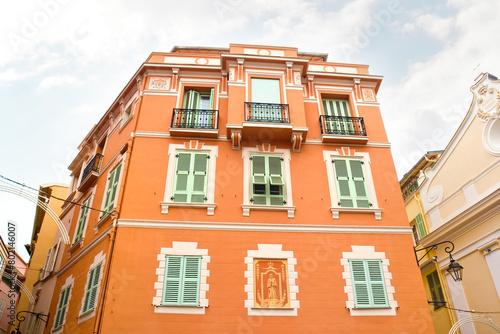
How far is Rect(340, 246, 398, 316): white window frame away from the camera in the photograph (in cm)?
1059

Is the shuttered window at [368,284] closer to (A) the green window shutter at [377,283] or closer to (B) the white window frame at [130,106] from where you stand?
(A) the green window shutter at [377,283]

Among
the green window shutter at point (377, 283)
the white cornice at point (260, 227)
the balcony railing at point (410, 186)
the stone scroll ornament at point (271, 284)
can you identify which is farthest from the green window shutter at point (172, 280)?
the balcony railing at point (410, 186)

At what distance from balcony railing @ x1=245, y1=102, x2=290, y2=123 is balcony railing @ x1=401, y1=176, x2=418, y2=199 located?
34.8 feet

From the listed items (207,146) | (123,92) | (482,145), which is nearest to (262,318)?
(207,146)

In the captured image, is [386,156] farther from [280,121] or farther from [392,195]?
[280,121]

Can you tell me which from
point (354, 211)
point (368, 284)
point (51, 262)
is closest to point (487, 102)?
point (354, 211)

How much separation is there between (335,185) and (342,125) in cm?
258

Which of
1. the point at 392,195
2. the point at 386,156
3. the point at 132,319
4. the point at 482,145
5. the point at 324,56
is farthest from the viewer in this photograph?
the point at 324,56

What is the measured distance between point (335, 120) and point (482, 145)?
20.3ft

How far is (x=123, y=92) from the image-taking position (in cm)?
1565

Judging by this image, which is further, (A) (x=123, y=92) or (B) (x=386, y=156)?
(A) (x=123, y=92)

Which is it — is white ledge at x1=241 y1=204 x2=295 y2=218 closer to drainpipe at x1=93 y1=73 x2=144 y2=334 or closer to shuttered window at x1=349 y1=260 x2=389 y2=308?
shuttered window at x1=349 y1=260 x2=389 y2=308

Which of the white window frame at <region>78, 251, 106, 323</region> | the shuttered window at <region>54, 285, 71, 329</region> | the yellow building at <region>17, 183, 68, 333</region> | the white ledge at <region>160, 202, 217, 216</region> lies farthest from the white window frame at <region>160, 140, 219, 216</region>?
the yellow building at <region>17, 183, 68, 333</region>

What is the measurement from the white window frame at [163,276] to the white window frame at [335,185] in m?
4.15
